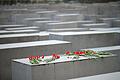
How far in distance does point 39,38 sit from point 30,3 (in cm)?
1856

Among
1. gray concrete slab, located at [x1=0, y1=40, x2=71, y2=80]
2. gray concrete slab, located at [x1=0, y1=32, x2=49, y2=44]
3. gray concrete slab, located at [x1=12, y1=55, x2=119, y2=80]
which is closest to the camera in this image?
gray concrete slab, located at [x1=12, y1=55, x2=119, y2=80]

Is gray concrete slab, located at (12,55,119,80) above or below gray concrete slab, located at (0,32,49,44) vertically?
below

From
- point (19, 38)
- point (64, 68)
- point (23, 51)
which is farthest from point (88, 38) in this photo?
point (64, 68)

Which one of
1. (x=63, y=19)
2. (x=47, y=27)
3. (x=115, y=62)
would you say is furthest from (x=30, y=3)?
(x=115, y=62)

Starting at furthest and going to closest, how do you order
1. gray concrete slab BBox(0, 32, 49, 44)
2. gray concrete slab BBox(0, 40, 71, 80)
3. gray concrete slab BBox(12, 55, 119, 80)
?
gray concrete slab BBox(0, 32, 49, 44) → gray concrete slab BBox(0, 40, 71, 80) → gray concrete slab BBox(12, 55, 119, 80)

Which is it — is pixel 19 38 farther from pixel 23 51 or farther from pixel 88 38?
pixel 88 38

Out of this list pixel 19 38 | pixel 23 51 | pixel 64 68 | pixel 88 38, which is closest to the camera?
pixel 64 68

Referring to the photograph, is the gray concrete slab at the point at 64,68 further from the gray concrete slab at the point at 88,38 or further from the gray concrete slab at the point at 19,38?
the gray concrete slab at the point at 19,38

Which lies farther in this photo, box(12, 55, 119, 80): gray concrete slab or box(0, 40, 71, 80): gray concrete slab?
box(0, 40, 71, 80): gray concrete slab

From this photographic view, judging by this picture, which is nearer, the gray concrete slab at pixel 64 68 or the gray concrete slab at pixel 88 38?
the gray concrete slab at pixel 64 68

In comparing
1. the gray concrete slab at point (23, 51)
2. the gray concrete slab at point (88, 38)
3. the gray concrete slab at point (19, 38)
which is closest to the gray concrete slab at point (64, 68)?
the gray concrete slab at point (23, 51)

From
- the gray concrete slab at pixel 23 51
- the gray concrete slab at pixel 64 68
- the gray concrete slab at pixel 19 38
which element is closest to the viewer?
the gray concrete slab at pixel 64 68

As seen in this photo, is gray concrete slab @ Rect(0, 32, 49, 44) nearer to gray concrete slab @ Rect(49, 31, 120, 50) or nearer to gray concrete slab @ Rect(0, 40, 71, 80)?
gray concrete slab @ Rect(49, 31, 120, 50)

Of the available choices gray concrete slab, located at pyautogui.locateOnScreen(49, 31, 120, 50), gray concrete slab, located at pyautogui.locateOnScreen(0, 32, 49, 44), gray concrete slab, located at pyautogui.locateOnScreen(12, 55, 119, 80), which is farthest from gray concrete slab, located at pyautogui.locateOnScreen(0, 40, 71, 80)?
gray concrete slab, located at pyautogui.locateOnScreen(0, 32, 49, 44)
